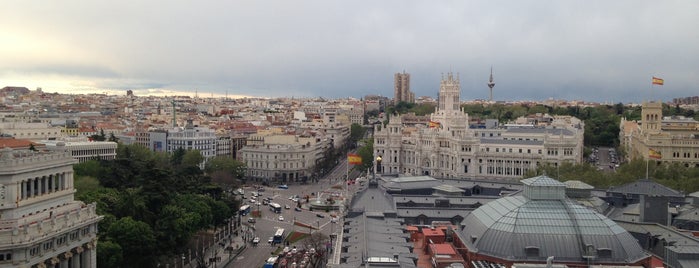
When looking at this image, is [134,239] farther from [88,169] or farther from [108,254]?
[88,169]

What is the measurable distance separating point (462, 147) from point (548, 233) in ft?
238

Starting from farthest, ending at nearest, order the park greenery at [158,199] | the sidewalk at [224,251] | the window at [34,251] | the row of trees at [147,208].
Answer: the sidewalk at [224,251] → the park greenery at [158,199] → the row of trees at [147,208] → the window at [34,251]

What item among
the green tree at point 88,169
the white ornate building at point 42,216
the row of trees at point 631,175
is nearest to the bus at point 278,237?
the green tree at point 88,169

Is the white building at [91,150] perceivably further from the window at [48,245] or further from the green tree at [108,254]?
the window at [48,245]

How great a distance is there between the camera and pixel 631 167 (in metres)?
90.3

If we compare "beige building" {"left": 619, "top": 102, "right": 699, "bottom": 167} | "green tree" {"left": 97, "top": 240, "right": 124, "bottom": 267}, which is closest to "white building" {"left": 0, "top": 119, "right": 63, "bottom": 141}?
"green tree" {"left": 97, "top": 240, "right": 124, "bottom": 267}

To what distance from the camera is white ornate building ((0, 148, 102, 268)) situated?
3972 cm

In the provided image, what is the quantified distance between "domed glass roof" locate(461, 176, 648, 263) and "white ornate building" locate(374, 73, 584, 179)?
63541 mm

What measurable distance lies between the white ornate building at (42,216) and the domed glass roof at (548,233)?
25204 mm

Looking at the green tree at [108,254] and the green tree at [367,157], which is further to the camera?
the green tree at [367,157]

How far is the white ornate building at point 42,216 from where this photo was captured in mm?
39719

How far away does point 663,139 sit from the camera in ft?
356

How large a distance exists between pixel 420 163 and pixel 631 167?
39.3 metres

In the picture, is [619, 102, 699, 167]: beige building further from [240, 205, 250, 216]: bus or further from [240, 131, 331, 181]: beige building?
[240, 131, 331, 181]: beige building
